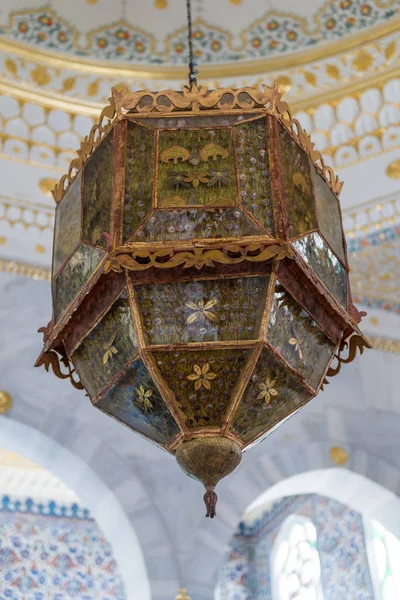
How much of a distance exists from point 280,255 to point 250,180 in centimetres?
23

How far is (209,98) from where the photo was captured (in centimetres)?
229

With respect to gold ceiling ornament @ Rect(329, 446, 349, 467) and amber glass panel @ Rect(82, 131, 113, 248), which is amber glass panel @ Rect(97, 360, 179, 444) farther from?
gold ceiling ornament @ Rect(329, 446, 349, 467)

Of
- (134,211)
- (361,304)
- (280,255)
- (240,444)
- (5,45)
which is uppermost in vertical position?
(5,45)

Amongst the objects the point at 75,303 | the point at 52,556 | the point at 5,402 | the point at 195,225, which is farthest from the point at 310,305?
the point at 52,556

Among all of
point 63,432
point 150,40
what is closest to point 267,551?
point 63,432

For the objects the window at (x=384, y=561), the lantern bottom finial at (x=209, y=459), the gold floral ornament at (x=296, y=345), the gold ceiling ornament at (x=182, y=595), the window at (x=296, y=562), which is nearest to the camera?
the lantern bottom finial at (x=209, y=459)

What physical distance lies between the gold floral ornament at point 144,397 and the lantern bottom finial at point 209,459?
13 cm

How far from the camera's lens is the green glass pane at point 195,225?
2.06 m

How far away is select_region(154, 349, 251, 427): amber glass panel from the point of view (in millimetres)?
2049

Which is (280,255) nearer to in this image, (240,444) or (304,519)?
(240,444)

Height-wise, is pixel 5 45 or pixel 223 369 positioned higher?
pixel 5 45

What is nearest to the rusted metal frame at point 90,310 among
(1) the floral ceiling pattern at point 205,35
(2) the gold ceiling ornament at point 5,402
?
(2) the gold ceiling ornament at point 5,402

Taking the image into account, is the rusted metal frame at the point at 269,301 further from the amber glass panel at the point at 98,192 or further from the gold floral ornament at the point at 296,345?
the amber glass panel at the point at 98,192

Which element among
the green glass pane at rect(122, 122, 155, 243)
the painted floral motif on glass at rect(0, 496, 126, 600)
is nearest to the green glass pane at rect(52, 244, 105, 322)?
the green glass pane at rect(122, 122, 155, 243)
